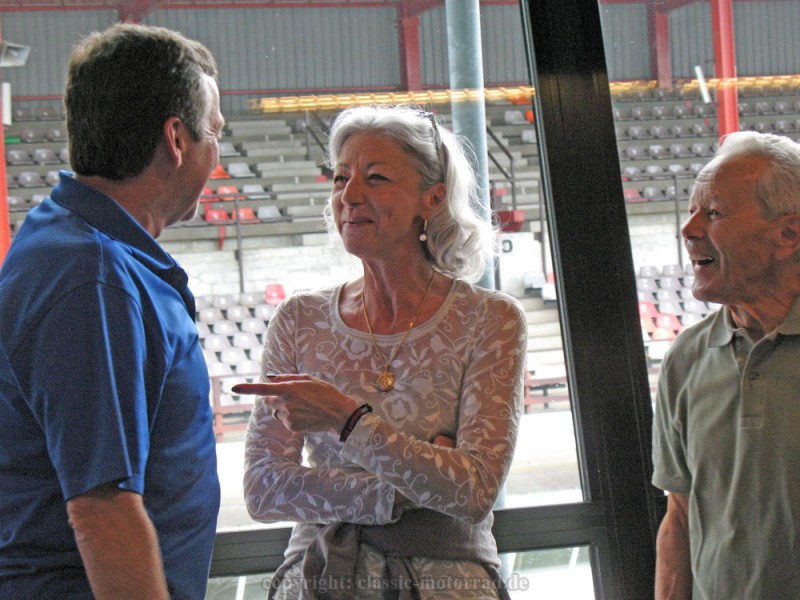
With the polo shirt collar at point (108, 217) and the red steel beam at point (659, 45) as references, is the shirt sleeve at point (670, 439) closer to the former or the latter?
the polo shirt collar at point (108, 217)

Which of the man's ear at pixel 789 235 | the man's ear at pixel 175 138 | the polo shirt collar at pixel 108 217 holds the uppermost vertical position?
the man's ear at pixel 175 138

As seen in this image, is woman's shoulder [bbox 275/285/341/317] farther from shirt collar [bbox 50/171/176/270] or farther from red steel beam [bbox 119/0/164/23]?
red steel beam [bbox 119/0/164/23]

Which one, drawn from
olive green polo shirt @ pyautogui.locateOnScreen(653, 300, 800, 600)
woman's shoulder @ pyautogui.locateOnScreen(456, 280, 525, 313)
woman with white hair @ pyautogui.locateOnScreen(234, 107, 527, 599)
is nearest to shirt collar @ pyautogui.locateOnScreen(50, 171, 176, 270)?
woman with white hair @ pyautogui.locateOnScreen(234, 107, 527, 599)

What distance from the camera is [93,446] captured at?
1.05 m

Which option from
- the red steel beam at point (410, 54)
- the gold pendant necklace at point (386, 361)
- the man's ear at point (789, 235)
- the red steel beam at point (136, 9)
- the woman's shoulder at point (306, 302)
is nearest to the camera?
the man's ear at point (789, 235)

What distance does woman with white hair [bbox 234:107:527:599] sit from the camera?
1658mm

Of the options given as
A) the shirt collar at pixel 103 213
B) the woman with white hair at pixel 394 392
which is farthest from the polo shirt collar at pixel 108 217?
the woman with white hair at pixel 394 392

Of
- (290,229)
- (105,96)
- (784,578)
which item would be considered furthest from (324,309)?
(784,578)

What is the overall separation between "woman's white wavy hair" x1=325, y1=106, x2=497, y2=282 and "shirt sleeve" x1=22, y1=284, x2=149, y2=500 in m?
1.02

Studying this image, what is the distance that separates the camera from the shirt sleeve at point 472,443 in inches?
64.6

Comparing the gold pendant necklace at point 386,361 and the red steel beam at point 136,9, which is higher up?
the red steel beam at point 136,9

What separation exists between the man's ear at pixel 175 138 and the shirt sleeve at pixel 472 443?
2.04 ft

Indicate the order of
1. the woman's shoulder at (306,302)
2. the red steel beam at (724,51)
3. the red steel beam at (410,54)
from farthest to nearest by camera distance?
the red steel beam at (724,51)
the red steel beam at (410,54)
the woman's shoulder at (306,302)

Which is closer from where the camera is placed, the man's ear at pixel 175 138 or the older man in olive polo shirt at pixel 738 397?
the man's ear at pixel 175 138
